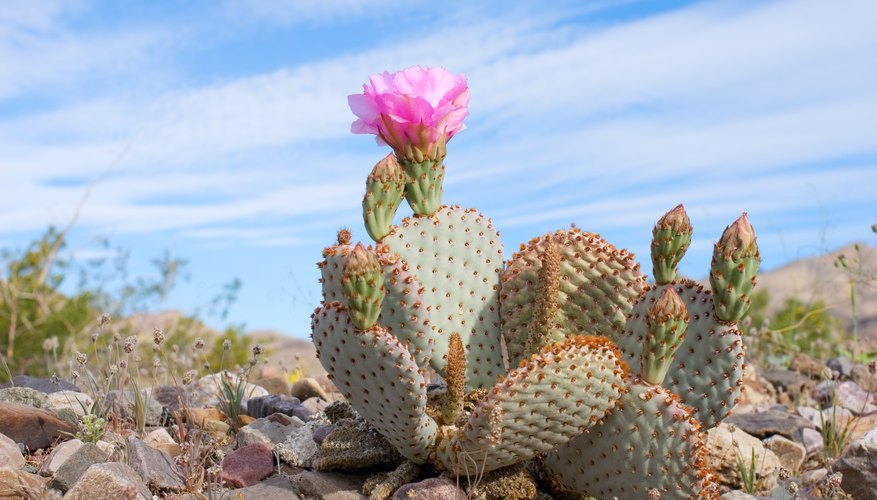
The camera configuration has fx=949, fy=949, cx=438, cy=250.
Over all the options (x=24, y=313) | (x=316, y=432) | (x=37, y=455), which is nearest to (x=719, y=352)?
(x=316, y=432)

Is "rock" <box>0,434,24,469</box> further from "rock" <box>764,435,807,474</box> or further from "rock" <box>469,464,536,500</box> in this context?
"rock" <box>764,435,807,474</box>

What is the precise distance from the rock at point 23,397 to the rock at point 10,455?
939 mm

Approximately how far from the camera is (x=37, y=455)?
15.6 ft

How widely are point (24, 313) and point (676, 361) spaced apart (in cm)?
1114

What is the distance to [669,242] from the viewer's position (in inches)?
159

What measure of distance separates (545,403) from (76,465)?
6.86ft

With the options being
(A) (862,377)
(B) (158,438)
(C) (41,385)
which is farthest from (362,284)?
(A) (862,377)

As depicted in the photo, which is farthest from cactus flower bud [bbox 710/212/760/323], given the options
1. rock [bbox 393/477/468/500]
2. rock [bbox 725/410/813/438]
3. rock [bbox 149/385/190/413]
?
rock [bbox 149/385/190/413]

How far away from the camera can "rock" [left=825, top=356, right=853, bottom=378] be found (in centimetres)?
758

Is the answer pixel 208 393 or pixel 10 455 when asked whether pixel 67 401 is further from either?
pixel 10 455

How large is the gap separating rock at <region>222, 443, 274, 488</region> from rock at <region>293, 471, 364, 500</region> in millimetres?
218

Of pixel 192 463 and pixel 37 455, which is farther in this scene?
pixel 37 455

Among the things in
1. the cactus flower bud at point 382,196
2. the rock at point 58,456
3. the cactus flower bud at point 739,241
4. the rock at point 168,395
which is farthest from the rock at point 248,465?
the cactus flower bud at point 739,241

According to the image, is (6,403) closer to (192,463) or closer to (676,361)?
(192,463)
